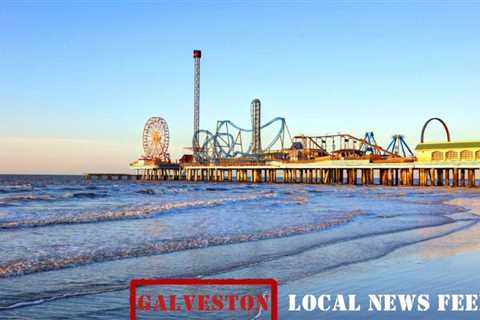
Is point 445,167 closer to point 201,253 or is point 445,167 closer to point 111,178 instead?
point 201,253

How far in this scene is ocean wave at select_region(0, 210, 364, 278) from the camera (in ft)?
27.3

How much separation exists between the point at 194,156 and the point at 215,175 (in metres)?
18.4

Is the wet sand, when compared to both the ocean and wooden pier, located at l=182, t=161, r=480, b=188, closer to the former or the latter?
the ocean

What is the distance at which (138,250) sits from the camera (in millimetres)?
10188

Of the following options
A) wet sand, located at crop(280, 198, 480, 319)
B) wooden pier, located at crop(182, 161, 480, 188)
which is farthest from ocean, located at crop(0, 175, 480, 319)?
wooden pier, located at crop(182, 161, 480, 188)

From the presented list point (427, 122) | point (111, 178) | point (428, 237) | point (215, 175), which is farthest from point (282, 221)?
point (111, 178)

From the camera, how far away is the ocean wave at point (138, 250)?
8.33 m

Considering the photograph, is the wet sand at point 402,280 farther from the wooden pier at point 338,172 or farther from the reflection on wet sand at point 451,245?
the wooden pier at point 338,172

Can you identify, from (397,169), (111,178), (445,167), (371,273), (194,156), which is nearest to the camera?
(371,273)

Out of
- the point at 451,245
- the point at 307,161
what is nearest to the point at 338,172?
the point at 307,161

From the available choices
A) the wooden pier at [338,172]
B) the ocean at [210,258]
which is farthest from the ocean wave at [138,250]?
the wooden pier at [338,172]

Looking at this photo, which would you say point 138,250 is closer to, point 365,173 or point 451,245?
point 451,245

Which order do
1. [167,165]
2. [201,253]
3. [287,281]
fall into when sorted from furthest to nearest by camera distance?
[167,165] → [201,253] → [287,281]

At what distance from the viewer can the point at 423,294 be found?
6.80 meters
